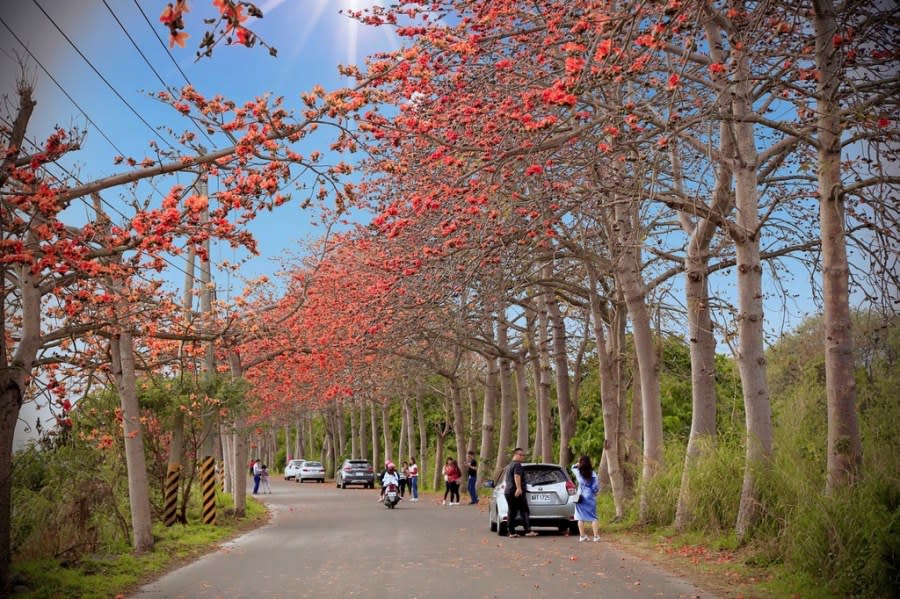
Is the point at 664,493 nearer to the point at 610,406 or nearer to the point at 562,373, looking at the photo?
the point at 610,406

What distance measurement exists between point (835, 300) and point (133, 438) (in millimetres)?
11468

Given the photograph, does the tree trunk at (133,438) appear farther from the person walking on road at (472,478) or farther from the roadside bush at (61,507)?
the person walking on road at (472,478)

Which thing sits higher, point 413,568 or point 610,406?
point 610,406

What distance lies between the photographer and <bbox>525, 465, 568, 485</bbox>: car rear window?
1934 cm

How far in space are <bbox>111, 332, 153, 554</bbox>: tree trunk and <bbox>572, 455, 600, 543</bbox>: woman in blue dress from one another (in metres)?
7.80

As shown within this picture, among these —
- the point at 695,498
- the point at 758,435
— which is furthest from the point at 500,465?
the point at 758,435

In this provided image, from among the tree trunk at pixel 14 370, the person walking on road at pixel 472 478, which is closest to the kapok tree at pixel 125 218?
the tree trunk at pixel 14 370

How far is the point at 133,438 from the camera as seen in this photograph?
1619 cm

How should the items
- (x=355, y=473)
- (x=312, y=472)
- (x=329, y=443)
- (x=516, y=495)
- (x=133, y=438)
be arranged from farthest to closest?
(x=329, y=443), (x=312, y=472), (x=355, y=473), (x=516, y=495), (x=133, y=438)

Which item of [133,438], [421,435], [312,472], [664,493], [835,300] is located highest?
[835,300]

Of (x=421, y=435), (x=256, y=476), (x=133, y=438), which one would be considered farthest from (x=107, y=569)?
(x=421, y=435)

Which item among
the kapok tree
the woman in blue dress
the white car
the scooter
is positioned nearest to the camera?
the kapok tree

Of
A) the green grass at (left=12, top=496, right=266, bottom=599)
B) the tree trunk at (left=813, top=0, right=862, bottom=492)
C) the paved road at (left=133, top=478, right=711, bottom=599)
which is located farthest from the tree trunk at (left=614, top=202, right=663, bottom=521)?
the green grass at (left=12, top=496, right=266, bottom=599)

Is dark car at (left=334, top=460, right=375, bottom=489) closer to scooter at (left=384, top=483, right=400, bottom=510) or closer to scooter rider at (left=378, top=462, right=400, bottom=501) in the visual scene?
scooter rider at (left=378, top=462, right=400, bottom=501)
